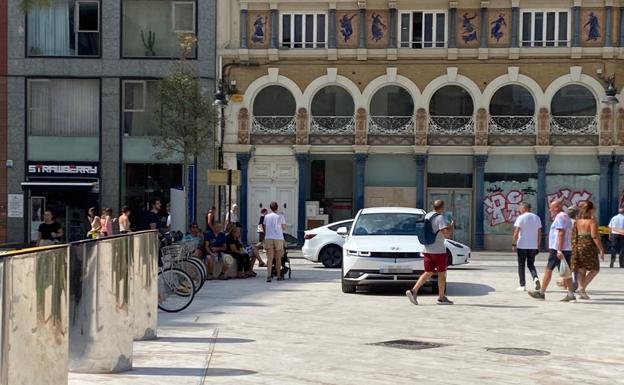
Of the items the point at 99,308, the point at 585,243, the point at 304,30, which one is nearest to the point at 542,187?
the point at 304,30

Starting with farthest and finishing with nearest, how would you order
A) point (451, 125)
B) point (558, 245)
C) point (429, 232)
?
point (451, 125), point (558, 245), point (429, 232)

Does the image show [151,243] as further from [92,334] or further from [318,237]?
[318,237]

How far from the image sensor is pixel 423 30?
43.7 m

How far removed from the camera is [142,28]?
44.4 metres

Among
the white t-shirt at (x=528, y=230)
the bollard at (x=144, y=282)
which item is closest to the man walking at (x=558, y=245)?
the white t-shirt at (x=528, y=230)

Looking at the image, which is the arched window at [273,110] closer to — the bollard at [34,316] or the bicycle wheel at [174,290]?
the bicycle wheel at [174,290]

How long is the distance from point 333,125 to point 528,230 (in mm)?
24236

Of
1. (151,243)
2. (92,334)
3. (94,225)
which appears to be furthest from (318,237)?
(92,334)

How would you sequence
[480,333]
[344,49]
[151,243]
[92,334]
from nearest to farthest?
1. [92,334]
2. [151,243]
3. [480,333]
4. [344,49]

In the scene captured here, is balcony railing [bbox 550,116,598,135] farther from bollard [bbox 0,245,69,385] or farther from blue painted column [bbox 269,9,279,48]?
bollard [bbox 0,245,69,385]

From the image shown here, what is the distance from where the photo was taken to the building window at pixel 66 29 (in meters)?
44.3

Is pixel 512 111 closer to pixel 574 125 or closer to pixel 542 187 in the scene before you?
pixel 574 125

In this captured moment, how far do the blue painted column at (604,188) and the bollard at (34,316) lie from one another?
123ft

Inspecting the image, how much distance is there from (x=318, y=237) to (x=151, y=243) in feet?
58.0
